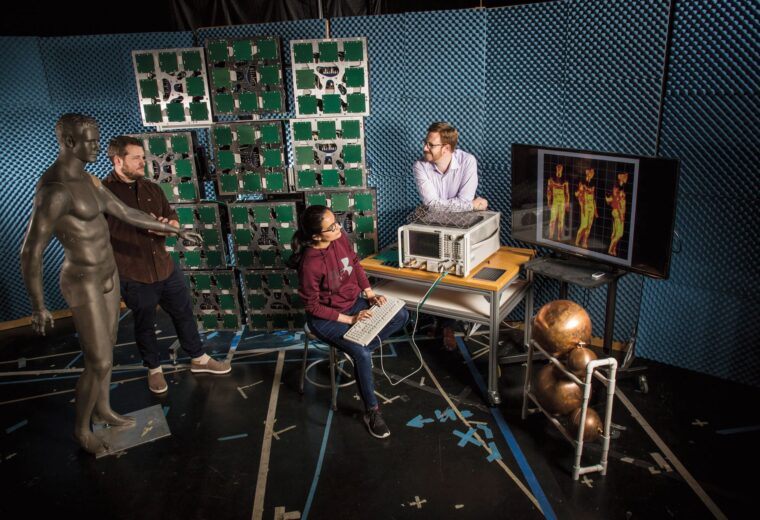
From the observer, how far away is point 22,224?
609 cm

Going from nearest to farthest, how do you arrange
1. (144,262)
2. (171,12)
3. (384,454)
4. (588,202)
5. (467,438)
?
1. (384,454)
2. (467,438)
3. (588,202)
4. (144,262)
5. (171,12)

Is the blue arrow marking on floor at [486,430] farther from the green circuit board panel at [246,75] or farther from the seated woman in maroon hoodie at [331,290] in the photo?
the green circuit board panel at [246,75]

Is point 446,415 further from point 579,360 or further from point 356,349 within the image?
point 579,360

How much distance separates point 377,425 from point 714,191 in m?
3.24

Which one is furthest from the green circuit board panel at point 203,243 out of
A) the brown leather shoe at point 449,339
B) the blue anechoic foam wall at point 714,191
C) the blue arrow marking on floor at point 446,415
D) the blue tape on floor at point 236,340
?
the blue anechoic foam wall at point 714,191

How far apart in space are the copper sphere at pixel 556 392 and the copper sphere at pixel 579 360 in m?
0.13

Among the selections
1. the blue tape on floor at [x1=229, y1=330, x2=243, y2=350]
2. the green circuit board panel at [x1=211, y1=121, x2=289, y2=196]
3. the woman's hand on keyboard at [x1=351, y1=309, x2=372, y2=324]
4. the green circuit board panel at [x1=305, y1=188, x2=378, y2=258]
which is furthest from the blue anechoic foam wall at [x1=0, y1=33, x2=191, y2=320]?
the woman's hand on keyboard at [x1=351, y1=309, x2=372, y2=324]

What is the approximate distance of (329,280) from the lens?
159 inches

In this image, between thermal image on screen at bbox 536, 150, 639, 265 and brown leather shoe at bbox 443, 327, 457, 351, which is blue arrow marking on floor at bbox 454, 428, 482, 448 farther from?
thermal image on screen at bbox 536, 150, 639, 265

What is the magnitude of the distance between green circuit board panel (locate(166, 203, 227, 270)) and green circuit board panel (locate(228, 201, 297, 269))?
0.15m

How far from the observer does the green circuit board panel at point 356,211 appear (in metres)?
5.22

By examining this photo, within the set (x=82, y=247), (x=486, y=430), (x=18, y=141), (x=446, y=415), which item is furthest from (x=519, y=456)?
(x=18, y=141)

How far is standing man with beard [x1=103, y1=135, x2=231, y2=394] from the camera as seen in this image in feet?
14.1

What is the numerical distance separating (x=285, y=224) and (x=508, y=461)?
303cm
